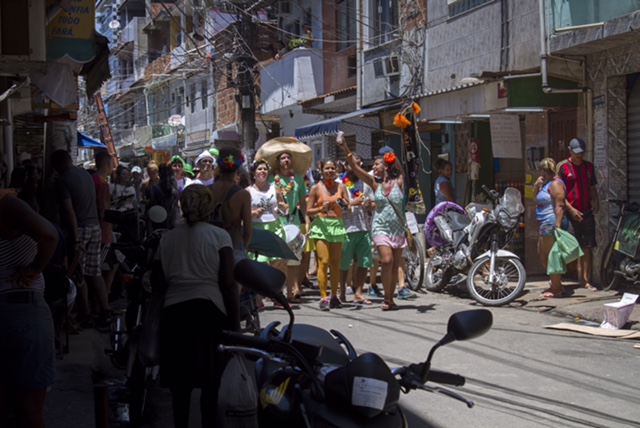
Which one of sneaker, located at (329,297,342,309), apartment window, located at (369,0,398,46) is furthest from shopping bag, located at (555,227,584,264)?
apartment window, located at (369,0,398,46)

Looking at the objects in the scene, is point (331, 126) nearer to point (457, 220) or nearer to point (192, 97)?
point (457, 220)

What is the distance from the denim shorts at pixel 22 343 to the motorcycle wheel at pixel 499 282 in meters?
7.72

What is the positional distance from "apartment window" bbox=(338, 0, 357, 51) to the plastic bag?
20578mm

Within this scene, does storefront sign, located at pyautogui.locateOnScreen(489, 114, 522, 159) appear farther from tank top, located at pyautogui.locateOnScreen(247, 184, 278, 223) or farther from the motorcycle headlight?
tank top, located at pyautogui.locateOnScreen(247, 184, 278, 223)

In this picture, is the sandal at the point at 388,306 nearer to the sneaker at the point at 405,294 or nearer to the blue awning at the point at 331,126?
the sneaker at the point at 405,294

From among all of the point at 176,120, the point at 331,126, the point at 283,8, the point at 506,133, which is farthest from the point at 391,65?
the point at 176,120

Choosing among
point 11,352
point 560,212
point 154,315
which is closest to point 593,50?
point 560,212

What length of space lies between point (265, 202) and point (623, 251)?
4676mm

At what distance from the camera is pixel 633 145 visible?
1238 centimetres

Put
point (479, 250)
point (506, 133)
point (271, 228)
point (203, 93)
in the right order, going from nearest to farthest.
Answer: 1. point (271, 228)
2. point (479, 250)
3. point (506, 133)
4. point (203, 93)

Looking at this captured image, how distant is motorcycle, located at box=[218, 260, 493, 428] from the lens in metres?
2.77

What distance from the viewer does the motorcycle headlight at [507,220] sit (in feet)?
37.3

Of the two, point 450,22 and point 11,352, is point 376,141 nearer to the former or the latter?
point 450,22

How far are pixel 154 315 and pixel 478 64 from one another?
12134 mm
